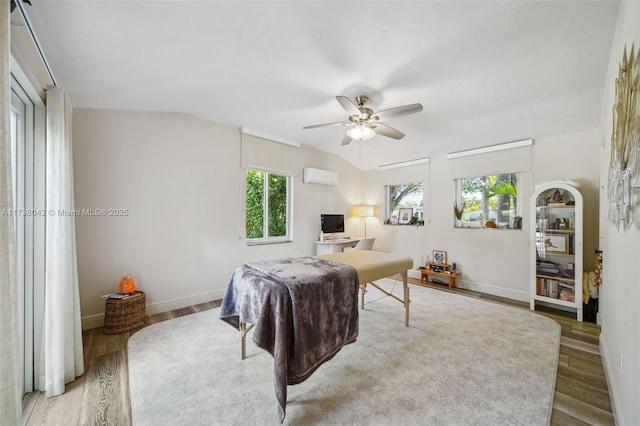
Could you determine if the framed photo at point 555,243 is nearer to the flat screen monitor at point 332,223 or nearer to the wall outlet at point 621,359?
the wall outlet at point 621,359

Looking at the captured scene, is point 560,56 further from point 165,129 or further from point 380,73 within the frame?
point 165,129

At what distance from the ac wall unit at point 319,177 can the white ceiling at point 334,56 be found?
1.48m

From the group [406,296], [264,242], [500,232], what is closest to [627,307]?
[406,296]

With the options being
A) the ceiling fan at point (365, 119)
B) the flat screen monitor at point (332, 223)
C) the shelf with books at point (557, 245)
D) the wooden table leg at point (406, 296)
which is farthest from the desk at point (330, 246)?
the shelf with books at point (557, 245)

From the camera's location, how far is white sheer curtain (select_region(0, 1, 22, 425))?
0.91 meters

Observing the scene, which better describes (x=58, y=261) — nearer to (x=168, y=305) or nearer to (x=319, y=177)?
(x=168, y=305)

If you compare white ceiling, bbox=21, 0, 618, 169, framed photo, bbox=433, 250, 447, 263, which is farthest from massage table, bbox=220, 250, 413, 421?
framed photo, bbox=433, 250, 447, 263

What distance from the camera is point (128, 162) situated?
2977 millimetres

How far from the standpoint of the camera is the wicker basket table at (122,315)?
259 cm

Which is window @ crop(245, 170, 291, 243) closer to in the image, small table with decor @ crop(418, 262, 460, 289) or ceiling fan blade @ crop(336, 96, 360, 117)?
ceiling fan blade @ crop(336, 96, 360, 117)

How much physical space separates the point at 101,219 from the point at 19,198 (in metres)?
1.23

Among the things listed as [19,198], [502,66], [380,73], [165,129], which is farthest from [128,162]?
[502,66]

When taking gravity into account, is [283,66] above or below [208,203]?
above

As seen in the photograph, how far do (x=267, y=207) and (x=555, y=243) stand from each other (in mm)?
4116
